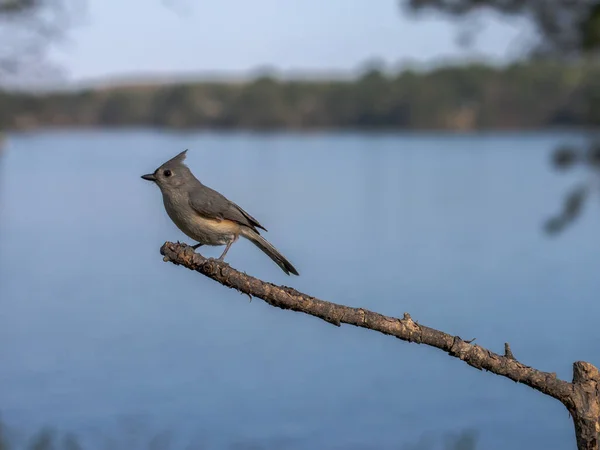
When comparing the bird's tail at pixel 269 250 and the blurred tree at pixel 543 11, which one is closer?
the bird's tail at pixel 269 250

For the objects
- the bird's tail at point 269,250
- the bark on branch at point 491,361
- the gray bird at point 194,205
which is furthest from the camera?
the gray bird at point 194,205

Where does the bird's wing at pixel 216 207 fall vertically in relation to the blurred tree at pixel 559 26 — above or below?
below

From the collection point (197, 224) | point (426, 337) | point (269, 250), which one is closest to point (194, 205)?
point (197, 224)

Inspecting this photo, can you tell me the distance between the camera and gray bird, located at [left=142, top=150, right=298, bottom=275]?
13.0 feet

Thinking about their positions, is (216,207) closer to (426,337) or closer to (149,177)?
(149,177)

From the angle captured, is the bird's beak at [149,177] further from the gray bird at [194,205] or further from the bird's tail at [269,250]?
the bird's tail at [269,250]

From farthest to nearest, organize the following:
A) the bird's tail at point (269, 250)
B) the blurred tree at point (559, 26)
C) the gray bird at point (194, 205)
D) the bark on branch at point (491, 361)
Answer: the blurred tree at point (559, 26) < the gray bird at point (194, 205) < the bird's tail at point (269, 250) < the bark on branch at point (491, 361)

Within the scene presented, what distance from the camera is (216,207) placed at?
3.99 metres

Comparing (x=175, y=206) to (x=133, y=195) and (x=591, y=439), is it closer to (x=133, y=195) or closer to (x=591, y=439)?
(x=591, y=439)

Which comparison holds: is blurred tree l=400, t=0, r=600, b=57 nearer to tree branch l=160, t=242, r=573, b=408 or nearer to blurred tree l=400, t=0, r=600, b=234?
blurred tree l=400, t=0, r=600, b=234

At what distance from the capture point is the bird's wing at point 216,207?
3.96m

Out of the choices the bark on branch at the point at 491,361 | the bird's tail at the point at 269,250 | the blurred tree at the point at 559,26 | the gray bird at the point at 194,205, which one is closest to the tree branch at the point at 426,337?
the bark on branch at the point at 491,361

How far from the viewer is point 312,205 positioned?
27.5 m

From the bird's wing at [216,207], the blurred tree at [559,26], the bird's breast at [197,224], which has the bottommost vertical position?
the bird's breast at [197,224]
